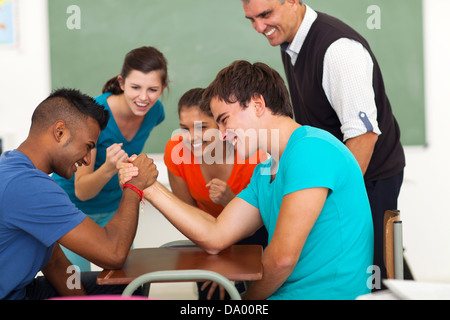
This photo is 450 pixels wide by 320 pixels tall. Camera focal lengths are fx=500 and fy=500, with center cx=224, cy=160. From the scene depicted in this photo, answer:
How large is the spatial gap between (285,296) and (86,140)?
76 centimetres

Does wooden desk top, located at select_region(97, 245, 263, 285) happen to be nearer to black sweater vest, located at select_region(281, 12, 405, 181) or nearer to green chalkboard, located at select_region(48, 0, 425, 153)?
black sweater vest, located at select_region(281, 12, 405, 181)

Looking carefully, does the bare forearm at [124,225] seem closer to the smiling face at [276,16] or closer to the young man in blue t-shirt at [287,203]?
the young man in blue t-shirt at [287,203]

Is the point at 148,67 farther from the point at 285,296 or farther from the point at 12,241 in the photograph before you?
the point at 285,296

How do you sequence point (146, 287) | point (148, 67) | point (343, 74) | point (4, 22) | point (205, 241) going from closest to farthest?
point (205, 241) → point (146, 287) → point (343, 74) → point (148, 67) → point (4, 22)

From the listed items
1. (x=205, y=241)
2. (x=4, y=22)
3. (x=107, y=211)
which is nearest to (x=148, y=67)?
(x=107, y=211)

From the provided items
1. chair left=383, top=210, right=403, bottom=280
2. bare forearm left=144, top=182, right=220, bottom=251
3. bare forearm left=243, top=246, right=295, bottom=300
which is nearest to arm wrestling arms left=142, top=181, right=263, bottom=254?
bare forearm left=144, top=182, right=220, bottom=251

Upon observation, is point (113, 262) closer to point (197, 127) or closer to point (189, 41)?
point (197, 127)

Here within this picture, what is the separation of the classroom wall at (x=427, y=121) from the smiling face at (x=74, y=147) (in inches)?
74.4

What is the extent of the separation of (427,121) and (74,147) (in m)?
2.79

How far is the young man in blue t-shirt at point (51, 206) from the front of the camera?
4.35 ft

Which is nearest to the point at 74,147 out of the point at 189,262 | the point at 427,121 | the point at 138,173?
the point at 138,173

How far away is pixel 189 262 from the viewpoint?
1.44 metres

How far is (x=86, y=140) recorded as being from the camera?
61.4 inches
